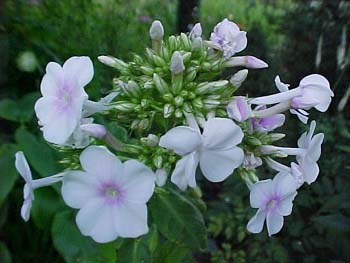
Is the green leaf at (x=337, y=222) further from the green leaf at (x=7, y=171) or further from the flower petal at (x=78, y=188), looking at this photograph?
the green leaf at (x=7, y=171)

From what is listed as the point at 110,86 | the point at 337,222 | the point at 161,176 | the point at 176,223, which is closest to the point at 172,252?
the point at 176,223

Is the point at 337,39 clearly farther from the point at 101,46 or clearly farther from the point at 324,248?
the point at 324,248

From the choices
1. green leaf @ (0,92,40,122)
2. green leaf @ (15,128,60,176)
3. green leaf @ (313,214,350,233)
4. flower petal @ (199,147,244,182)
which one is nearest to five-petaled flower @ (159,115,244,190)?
flower petal @ (199,147,244,182)

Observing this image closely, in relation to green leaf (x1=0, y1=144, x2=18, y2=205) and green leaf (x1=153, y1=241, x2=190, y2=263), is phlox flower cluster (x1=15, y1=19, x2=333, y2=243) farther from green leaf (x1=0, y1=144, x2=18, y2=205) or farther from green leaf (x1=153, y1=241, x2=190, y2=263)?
green leaf (x1=0, y1=144, x2=18, y2=205)

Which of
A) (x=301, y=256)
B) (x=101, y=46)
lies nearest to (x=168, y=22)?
(x=101, y=46)

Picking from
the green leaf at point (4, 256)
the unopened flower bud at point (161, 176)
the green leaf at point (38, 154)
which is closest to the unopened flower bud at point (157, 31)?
the unopened flower bud at point (161, 176)

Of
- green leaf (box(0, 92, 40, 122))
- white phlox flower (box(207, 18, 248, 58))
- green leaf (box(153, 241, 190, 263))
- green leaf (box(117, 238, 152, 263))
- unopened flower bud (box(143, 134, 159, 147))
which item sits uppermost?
white phlox flower (box(207, 18, 248, 58))
